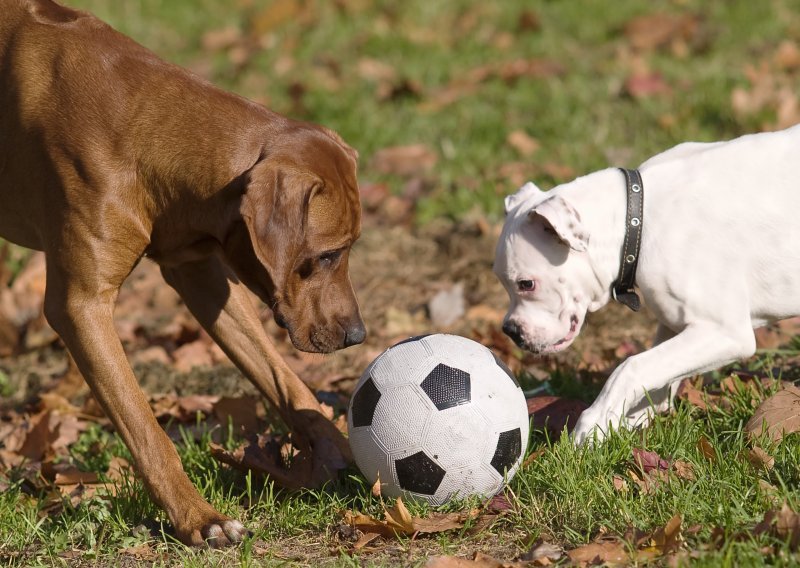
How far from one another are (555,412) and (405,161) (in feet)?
13.3

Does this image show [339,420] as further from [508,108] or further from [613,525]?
[508,108]

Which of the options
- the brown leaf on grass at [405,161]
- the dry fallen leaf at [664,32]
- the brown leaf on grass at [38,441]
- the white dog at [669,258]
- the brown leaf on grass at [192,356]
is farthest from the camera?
the dry fallen leaf at [664,32]

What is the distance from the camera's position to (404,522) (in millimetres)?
4004

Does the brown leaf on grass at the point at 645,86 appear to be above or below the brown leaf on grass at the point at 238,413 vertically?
above

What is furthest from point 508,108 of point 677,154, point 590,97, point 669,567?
point 669,567

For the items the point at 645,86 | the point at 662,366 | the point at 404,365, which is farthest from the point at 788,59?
the point at 404,365

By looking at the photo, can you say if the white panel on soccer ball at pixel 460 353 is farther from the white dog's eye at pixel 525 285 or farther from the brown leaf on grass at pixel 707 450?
the brown leaf on grass at pixel 707 450

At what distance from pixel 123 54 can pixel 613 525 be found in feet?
9.15

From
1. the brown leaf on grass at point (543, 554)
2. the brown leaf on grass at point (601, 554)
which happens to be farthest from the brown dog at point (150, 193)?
the brown leaf on grass at point (601, 554)

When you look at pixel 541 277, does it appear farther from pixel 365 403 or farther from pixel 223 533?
pixel 223 533

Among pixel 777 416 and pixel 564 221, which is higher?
pixel 564 221

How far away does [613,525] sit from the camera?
152 inches

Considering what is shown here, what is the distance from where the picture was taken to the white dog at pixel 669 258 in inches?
179

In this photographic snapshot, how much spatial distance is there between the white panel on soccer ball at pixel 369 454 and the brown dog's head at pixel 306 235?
566mm
